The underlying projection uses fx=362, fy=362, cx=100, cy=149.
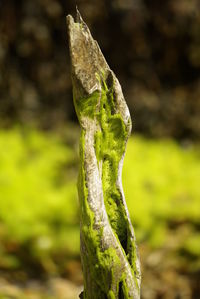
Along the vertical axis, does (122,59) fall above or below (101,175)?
above

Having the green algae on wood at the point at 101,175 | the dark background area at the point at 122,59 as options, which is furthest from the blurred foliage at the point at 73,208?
the green algae on wood at the point at 101,175

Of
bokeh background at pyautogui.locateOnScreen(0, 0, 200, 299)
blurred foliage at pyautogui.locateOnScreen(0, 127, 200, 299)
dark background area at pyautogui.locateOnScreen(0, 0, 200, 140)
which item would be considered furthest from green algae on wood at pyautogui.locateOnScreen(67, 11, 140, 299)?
dark background area at pyautogui.locateOnScreen(0, 0, 200, 140)

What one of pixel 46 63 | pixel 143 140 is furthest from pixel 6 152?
pixel 143 140

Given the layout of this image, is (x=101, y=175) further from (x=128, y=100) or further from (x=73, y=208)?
(x=128, y=100)

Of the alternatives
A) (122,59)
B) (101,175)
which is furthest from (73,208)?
(122,59)

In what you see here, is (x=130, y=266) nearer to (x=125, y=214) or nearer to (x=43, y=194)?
(x=125, y=214)
